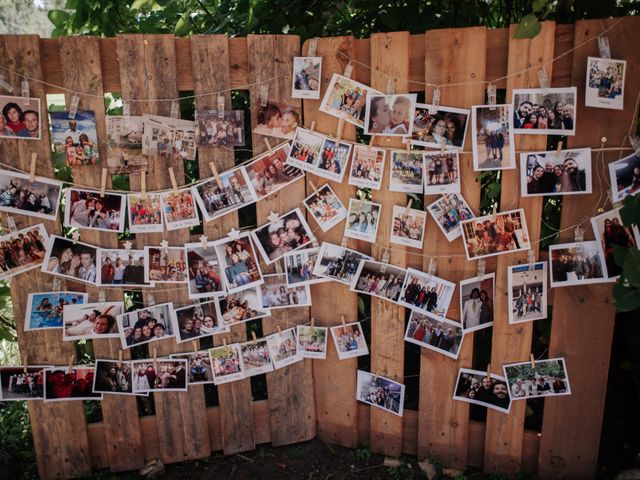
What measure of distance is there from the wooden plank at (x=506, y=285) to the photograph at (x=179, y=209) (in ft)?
5.00

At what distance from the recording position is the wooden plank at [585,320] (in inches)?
102

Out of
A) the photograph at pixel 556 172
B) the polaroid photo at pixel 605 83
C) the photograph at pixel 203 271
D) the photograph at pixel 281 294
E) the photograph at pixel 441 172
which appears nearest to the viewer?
the polaroid photo at pixel 605 83

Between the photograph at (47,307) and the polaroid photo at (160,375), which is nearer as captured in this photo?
the photograph at (47,307)

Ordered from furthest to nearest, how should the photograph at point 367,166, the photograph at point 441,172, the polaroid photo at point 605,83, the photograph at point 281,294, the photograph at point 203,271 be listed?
1. the photograph at point 281,294
2. the photograph at point 203,271
3. the photograph at point 367,166
4. the photograph at point 441,172
5. the polaroid photo at point 605,83

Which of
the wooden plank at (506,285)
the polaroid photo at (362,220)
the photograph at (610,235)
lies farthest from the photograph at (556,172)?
the polaroid photo at (362,220)


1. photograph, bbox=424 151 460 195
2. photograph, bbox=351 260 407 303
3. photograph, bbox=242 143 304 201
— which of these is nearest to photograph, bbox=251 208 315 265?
photograph, bbox=242 143 304 201

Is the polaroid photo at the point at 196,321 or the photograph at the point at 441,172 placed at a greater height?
the photograph at the point at 441,172

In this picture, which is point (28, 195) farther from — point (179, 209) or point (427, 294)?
point (427, 294)

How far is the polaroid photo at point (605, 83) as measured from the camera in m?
2.56

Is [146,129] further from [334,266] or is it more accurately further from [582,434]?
[582,434]

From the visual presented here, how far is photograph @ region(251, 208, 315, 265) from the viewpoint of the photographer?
3.00 m

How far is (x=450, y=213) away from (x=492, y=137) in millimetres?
407

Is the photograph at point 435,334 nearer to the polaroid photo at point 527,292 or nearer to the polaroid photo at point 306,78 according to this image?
the polaroid photo at point 527,292

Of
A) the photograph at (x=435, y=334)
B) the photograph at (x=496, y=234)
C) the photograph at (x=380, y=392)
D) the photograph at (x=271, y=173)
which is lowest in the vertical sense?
the photograph at (x=380, y=392)
